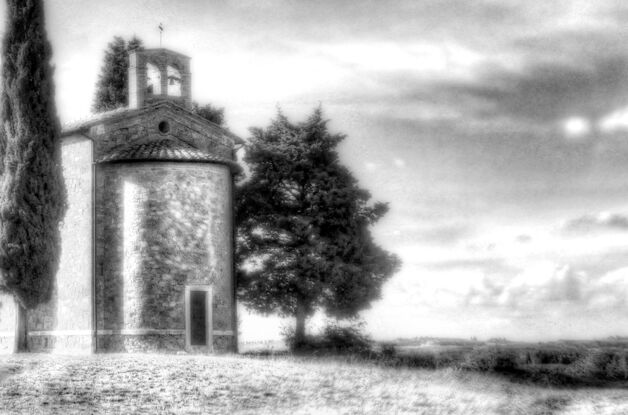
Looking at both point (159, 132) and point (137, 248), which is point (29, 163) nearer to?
point (137, 248)

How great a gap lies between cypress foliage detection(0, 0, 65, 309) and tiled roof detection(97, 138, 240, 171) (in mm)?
2239

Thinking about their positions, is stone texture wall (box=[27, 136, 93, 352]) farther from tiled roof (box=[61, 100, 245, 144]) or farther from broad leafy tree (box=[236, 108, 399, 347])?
broad leafy tree (box=[236, 108, 399, 347])

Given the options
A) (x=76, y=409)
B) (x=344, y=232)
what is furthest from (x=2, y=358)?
(x=344, y=232)

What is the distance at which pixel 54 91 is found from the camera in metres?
33.2

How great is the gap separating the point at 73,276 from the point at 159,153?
5453mm

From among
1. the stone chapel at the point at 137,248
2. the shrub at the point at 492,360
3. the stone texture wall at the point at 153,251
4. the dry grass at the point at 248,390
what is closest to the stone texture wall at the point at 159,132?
the stone chapel at the point at 137,248

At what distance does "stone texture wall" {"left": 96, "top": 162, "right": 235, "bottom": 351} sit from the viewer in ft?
109

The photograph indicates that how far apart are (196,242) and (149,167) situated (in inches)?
126

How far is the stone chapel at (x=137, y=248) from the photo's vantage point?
109 feet

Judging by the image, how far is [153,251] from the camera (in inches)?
1321

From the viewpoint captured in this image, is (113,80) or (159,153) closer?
(159,153)

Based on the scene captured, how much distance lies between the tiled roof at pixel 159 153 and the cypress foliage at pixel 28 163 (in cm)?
224

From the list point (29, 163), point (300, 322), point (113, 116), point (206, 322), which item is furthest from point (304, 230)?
point (29, 163)

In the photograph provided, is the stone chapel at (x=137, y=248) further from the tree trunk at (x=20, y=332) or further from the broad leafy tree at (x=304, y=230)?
the broad leafy tree at (x=304, y=230)
